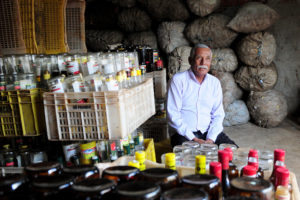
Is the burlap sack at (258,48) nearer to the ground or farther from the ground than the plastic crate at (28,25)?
nearer to the ground

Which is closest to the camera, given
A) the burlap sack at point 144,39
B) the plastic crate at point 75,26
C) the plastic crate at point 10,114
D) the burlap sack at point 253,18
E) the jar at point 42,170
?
the jar at point 42,170

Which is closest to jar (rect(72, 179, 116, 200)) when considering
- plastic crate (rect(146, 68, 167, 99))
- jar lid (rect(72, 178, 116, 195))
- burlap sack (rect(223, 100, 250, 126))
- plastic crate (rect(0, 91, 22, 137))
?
jar lid (rect(72, 178, 116, 195))

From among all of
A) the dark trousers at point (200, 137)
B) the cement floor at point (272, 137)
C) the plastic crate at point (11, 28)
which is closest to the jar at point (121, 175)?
the dark trousers at point (200, 137)

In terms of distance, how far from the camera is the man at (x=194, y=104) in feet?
9.04

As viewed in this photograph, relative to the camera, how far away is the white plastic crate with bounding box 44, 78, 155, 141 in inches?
64.1

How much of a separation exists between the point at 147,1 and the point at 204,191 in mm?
4358

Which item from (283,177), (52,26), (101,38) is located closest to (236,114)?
(101,38)

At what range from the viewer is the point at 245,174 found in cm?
108

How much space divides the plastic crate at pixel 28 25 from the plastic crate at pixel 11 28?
163 mm

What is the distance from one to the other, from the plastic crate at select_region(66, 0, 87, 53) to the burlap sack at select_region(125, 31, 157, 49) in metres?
1.01

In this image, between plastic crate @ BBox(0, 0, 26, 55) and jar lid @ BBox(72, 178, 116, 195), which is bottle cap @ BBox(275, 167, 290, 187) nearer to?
jar lid @ BBox(72, 178, 116, 195)

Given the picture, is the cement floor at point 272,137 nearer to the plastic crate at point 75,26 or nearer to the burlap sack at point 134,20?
the burlap sack at point 134,20

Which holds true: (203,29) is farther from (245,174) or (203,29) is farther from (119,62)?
(245,174)

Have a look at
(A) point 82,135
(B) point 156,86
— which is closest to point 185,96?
(B) point 156,86
